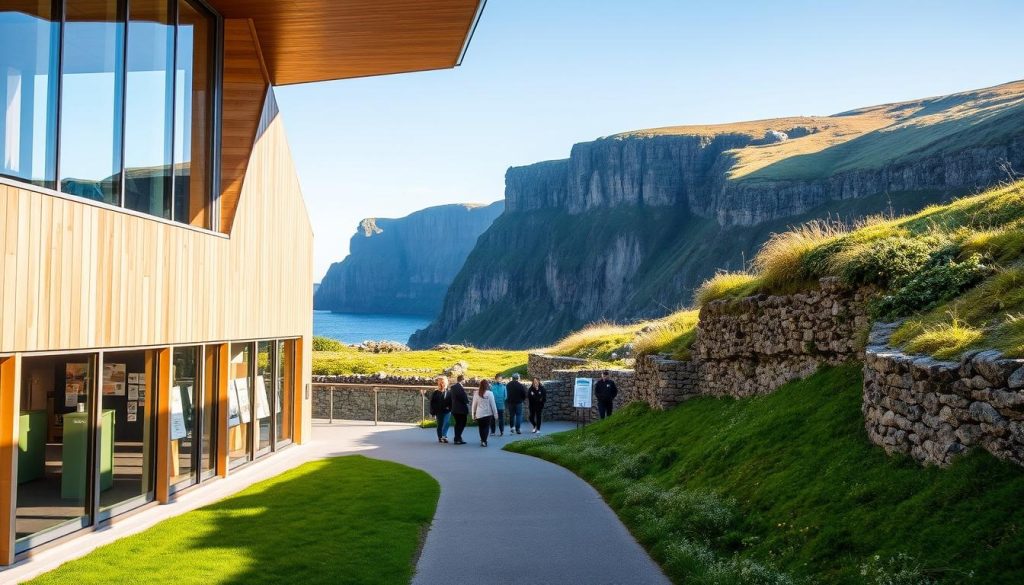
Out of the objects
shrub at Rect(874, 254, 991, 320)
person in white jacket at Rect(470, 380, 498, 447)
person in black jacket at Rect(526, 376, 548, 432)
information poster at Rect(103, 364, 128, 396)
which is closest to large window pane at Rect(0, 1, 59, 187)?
information poster at Rect(103, 364, 128, 396)

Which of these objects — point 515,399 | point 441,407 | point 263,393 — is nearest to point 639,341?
point 515,399

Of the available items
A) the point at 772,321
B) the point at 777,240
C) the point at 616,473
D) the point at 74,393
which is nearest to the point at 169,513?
the point at 74,393

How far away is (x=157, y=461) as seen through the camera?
13.0 meters

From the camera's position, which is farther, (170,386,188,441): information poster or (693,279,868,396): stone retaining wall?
(170,386,188,441): information poster

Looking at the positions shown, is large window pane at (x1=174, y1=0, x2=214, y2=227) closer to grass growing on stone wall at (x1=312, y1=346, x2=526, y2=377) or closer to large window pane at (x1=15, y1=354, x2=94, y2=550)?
large window pane at (x1=15, y1=354, x2=94, y2=550)

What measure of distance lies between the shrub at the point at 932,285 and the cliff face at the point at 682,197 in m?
76.1

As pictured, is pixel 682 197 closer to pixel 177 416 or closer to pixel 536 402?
pixel 536 402

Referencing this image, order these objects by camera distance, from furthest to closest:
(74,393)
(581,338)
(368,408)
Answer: (581,338)
(368,408)
(74,393)

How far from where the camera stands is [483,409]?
22.4m

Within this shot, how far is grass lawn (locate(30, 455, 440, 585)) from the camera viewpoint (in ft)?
28.3

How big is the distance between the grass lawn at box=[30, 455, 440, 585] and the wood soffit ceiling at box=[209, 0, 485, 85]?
8.04 m

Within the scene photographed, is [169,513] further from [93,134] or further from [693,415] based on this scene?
[693,415]

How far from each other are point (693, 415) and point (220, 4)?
11.2 meters

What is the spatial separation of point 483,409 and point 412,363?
20684 mm
